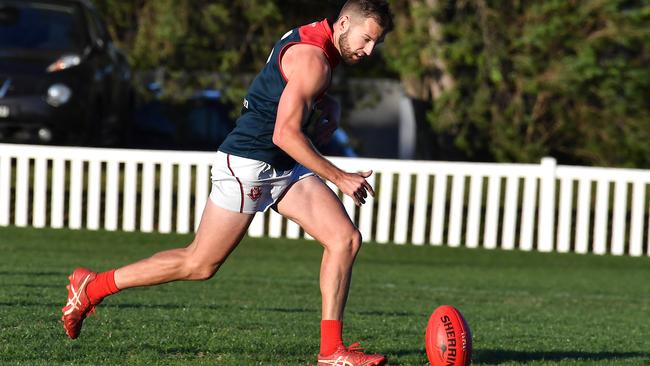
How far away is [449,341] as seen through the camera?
5.97 m

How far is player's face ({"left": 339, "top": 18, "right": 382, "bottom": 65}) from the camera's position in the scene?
584 centimetres

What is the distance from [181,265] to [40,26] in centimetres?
984

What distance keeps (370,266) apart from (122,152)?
327cm

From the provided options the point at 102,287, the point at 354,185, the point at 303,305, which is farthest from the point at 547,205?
the point at 354,185

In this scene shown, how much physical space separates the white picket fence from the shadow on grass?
7.73m

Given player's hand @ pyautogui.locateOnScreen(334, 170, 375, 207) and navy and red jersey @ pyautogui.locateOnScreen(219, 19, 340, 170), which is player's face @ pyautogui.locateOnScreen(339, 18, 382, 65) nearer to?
navy and red jersey @ pyautogui.locateOnScreen(219, 19, 340, 170)

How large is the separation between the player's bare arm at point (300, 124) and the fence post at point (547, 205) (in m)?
9.47

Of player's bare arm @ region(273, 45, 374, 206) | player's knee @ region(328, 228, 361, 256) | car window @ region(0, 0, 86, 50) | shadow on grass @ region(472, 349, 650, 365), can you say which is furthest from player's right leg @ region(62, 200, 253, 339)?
car window @ region(0, 0, 86, 50)

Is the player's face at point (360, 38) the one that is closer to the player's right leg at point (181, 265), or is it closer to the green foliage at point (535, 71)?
the player's right leg at point (181, 265)

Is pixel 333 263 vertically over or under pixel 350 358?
over

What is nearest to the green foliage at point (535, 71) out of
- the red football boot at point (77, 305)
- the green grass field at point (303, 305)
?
the green grass field at point (303, 305)

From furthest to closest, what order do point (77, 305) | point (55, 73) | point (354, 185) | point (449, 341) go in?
point (55, 73), point (77, 305), point (449, 341), point (354, 185)

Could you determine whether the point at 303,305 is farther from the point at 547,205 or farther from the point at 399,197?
the point at 547,205

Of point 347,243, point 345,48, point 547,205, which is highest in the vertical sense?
point 345,48
